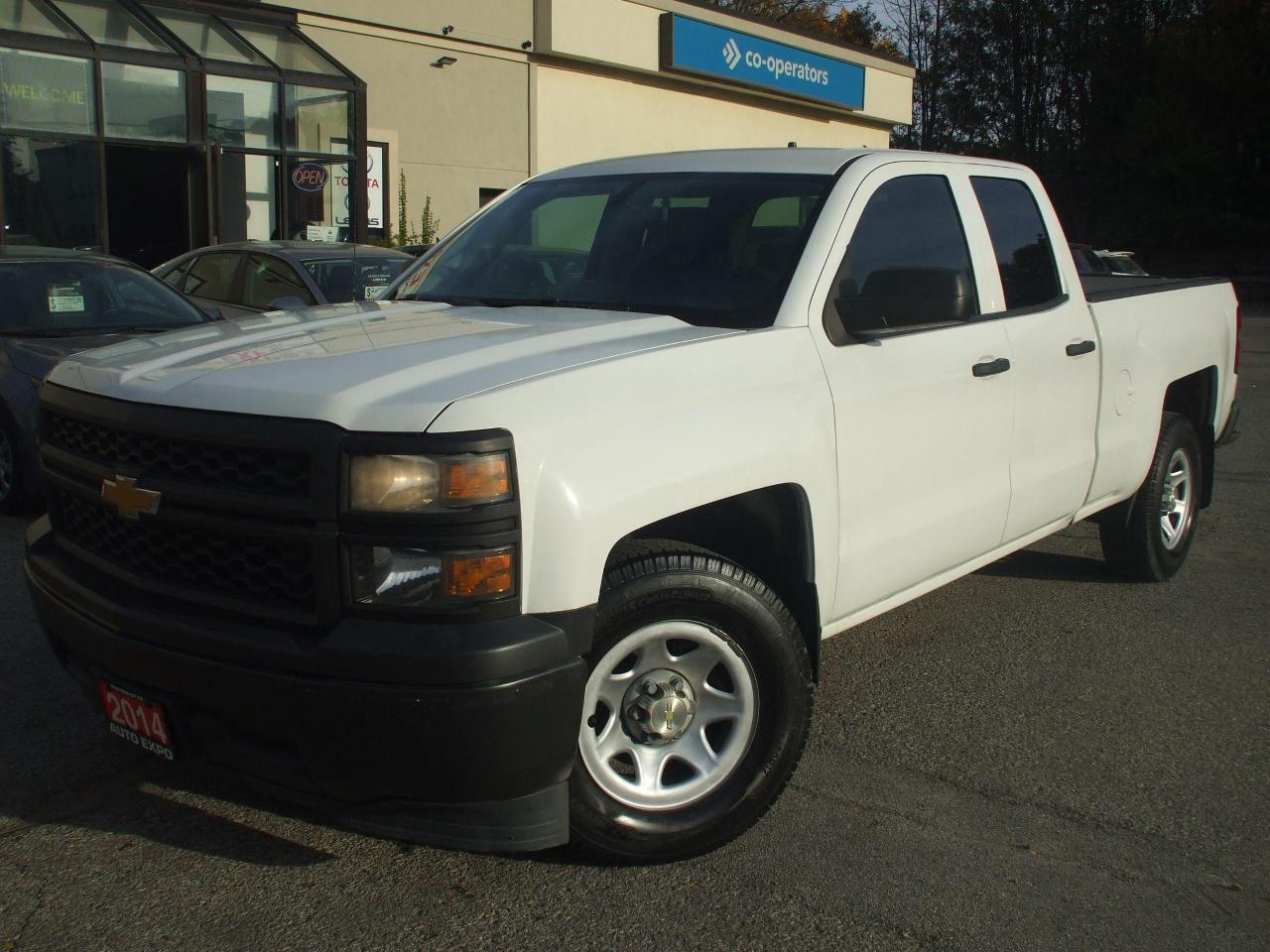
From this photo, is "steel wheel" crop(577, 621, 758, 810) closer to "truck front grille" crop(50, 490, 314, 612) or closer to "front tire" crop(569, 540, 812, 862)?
"front tire" crop(569, 540, 812, 862)

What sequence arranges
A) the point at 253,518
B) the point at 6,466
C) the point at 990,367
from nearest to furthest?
the point at 253,518
the point at 990,367
the point at 6,466

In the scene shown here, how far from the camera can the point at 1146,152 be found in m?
39.8

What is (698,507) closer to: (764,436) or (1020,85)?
(764,436)

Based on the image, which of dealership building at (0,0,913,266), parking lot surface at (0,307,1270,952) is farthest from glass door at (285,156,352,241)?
parking lot surface at (0,307,1270,952)

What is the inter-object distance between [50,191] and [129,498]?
15.5 meters

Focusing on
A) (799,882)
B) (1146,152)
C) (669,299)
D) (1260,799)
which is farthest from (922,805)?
(1146,152)

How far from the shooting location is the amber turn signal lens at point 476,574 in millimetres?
2773

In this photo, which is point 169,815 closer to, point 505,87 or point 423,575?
point 423,575

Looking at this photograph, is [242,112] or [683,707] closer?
[683,707]

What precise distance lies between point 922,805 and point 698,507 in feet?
3.86

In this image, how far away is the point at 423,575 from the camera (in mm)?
2795

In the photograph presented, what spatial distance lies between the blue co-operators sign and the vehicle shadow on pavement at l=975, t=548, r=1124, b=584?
20178 millimetres

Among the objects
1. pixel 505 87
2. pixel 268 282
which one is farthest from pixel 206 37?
pixel 268 282

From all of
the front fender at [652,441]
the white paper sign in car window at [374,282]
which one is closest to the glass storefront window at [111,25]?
the white paper sign in car window at [374,282]
